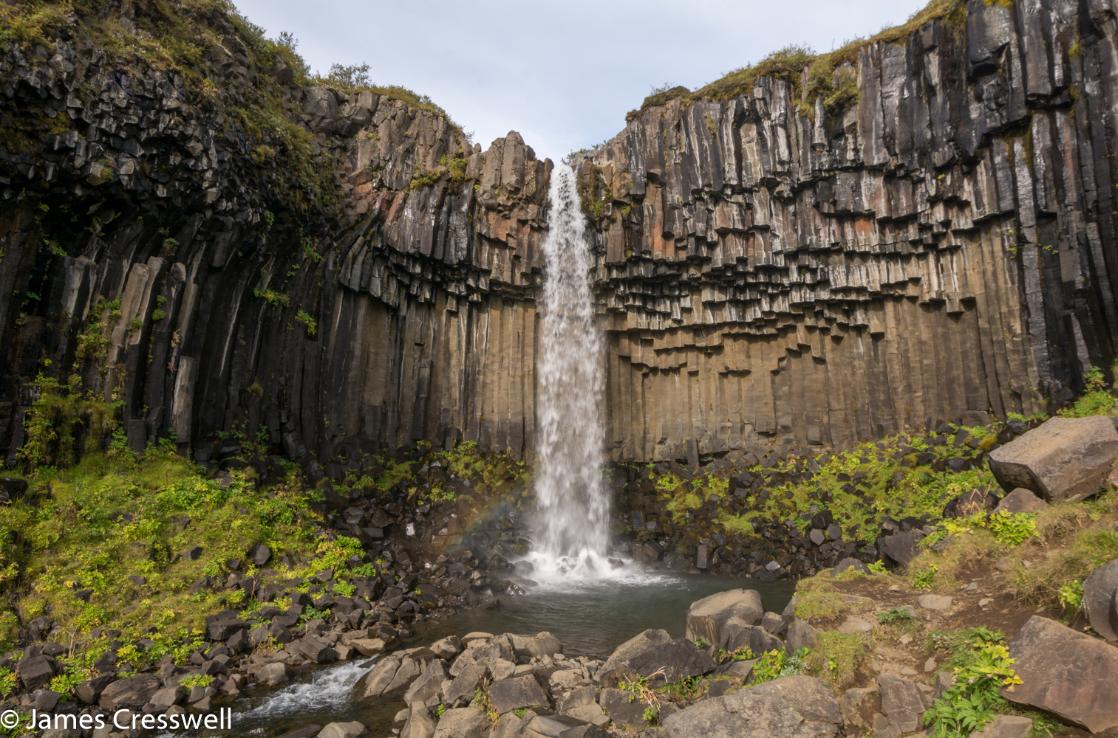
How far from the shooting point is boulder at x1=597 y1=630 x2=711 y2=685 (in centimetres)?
763

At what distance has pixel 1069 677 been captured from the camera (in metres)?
4.34

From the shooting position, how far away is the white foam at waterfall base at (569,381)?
70.2 feet

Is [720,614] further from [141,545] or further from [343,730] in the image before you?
[141,545]

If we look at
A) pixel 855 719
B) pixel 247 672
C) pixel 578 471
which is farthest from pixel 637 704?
pixel 578 471

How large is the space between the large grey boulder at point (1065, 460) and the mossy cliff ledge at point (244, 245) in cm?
1554

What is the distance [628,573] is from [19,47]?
18262 millimetres

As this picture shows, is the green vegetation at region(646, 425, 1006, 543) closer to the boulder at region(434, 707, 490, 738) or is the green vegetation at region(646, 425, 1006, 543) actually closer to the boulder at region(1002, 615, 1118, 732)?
the boulder at region(1002, 615, 1118, 732)

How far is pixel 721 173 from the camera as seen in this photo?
20219 mm

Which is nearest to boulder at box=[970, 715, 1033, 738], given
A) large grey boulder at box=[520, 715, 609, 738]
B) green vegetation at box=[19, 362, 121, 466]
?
large grey boulder at box=[520, 715, 609, 738]

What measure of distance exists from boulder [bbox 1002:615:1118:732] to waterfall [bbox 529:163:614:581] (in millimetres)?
16519

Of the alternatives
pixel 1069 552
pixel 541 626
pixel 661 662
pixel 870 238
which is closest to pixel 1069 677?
pixel 1069 552

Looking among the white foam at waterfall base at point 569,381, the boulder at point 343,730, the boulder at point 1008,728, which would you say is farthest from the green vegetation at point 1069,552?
the white foam at waterfall base at point 569,381

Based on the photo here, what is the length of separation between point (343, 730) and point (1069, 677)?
23.8 feet

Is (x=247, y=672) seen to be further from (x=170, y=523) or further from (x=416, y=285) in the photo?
(x=416, y=285)
